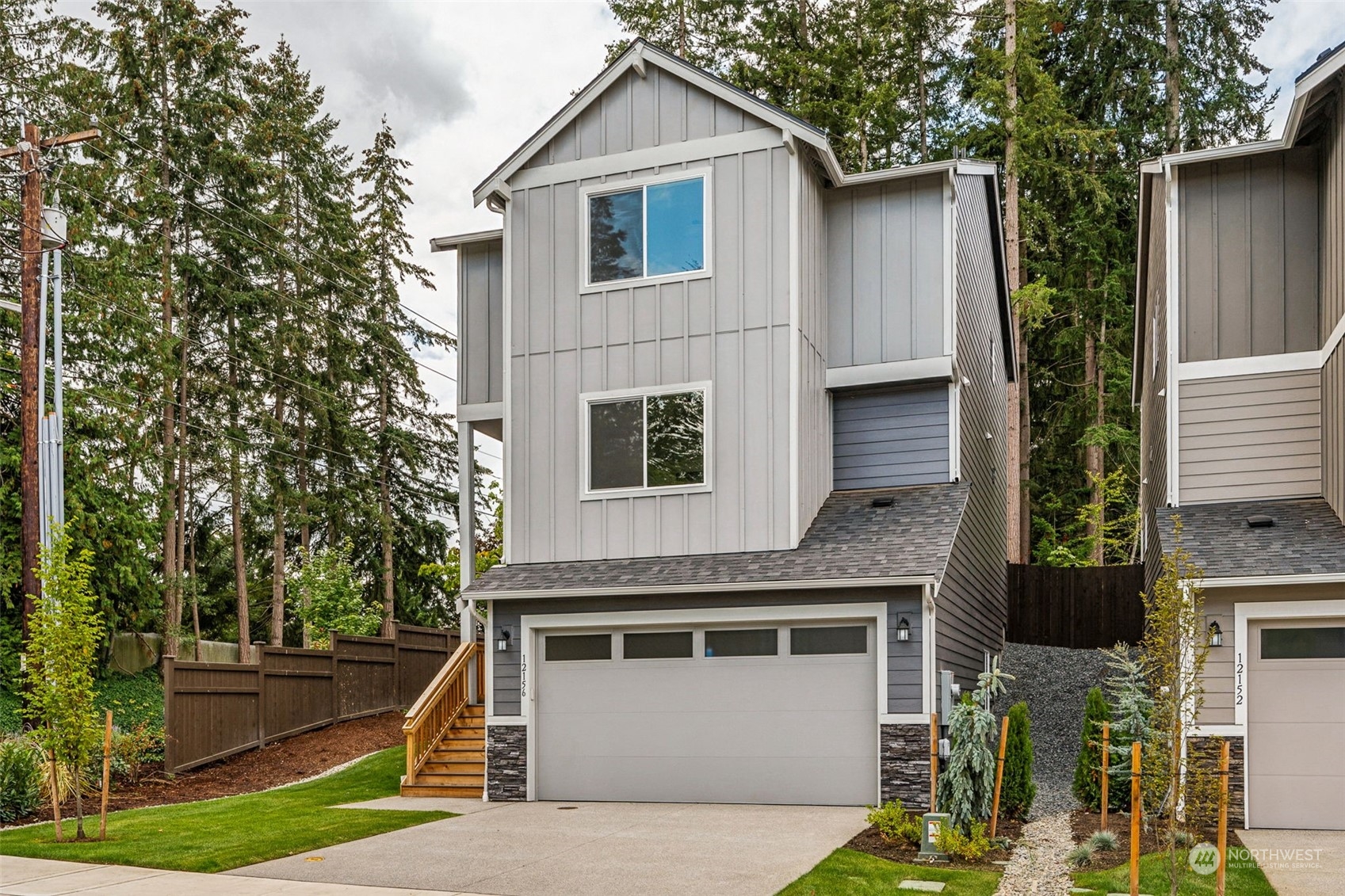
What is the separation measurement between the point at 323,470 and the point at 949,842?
20283mm

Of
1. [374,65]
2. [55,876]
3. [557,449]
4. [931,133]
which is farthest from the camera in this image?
[931,133]

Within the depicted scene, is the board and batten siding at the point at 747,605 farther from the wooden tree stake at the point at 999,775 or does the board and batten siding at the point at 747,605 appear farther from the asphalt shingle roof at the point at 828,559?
the wooden tree stake at the point at 999,775

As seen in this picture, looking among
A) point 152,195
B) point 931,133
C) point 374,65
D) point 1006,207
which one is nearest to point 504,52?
point 374,65

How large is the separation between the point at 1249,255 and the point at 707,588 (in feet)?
22.4

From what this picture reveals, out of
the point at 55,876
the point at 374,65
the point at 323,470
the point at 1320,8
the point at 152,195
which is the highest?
the point at 1320,8

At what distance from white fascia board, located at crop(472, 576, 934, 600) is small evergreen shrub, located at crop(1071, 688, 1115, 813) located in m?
1.91

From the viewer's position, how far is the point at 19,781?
12.2 metres

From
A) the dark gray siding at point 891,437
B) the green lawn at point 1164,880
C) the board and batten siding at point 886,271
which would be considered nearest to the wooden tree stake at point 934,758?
the green lawn at point 1164,880

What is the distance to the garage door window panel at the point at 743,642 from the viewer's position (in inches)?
470

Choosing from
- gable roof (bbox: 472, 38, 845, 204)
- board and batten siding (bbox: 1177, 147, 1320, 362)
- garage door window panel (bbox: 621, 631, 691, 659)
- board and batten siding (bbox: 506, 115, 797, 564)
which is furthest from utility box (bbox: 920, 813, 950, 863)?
gable roof (bbox: 472, 38, 845, 204)

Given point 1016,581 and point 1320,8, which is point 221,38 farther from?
point 1320,8

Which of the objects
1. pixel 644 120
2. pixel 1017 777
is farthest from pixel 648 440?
pixel 1017 777

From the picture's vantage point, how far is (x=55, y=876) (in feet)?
28.4

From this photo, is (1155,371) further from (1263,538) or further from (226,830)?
(226,830)
